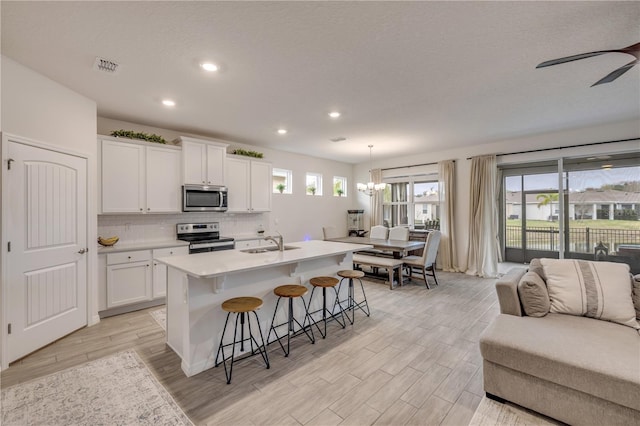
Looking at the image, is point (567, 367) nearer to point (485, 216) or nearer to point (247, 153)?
point (485, 216)

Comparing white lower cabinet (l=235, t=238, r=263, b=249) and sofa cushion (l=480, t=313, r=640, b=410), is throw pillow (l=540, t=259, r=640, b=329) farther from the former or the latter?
white lower cabinet (l=235, t=238, r=263, b=249)

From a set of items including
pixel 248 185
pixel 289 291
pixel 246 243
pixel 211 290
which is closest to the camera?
pixel 211 290

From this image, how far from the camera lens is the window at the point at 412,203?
6.64 m

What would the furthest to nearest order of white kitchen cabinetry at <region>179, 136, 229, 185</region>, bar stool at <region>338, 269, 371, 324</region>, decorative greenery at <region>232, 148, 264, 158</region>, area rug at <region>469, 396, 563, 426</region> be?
decorative greenery at <region>232, 148, 264, 158</region> → white kitchen cabinetry at <region>179, 136, 229, 185</region> → bar stool at <region>338, 269, 371, 324</region> → area rug at <region>469, 396, 563, 426</region>

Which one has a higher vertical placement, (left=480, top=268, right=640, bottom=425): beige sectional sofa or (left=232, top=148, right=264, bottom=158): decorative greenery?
(left=232, top=148, right=264, bottom=158): decorative greenery

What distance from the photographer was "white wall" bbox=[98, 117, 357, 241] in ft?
13.5

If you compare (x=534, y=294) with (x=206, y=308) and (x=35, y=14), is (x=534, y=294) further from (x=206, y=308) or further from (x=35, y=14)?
(x=35, y=14)

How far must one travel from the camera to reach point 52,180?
2.87m

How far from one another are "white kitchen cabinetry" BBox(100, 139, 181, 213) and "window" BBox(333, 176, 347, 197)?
4.24 metres

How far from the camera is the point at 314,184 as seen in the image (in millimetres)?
7102

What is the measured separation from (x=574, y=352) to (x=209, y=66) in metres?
3.60

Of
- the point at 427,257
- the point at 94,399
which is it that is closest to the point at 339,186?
the point at 427,257

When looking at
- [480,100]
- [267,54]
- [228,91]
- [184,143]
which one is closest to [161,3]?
[267,54]

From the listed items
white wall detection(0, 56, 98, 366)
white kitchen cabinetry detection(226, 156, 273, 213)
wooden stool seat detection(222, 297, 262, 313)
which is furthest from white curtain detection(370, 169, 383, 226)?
white wall detection(0, 56, 98, 366)
